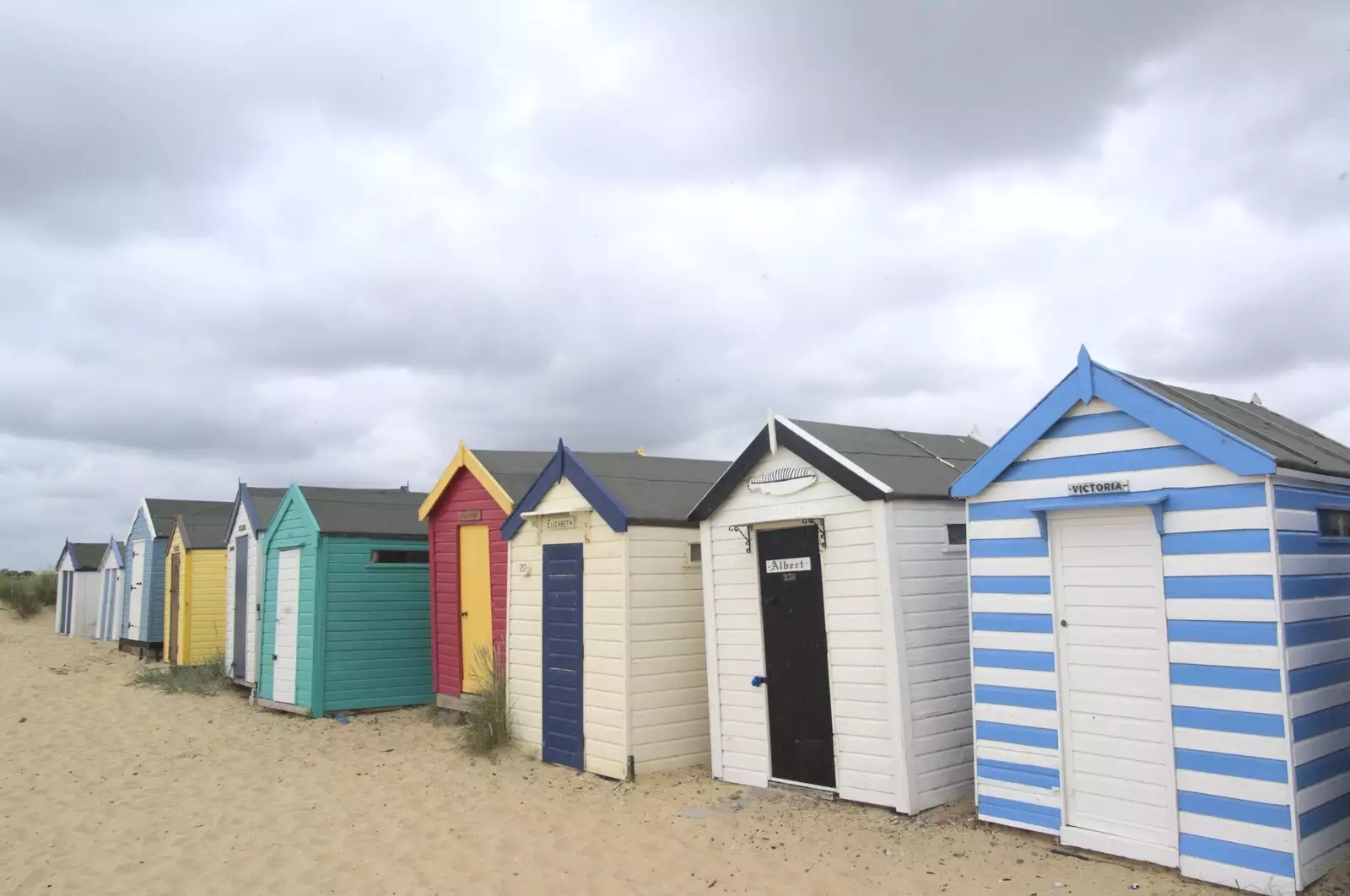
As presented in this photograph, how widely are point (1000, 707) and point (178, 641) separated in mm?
19276

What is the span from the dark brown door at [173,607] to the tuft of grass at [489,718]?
41.2ft

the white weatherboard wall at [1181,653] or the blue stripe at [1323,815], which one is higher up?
the white weatherboard wall at [1181,653]

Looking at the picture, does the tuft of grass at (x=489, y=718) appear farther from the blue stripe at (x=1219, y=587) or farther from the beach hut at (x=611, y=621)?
the blue stripe at (x=1219, y=587)

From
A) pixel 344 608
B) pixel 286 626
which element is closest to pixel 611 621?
pixel 344 608

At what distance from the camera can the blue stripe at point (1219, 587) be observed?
18.1 feet

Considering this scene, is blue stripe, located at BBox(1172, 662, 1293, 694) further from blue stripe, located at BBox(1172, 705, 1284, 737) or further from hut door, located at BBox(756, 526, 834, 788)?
hut door, located at BBox(756, 526, 834, 788)

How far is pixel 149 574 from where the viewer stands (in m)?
23.7

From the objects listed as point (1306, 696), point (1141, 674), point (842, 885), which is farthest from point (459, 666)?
point (1306, 696)

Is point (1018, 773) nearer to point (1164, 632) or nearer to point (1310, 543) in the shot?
point (1164, 632)

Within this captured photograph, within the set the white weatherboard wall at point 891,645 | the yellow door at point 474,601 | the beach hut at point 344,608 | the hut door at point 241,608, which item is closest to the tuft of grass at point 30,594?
the hut door at point 241,608

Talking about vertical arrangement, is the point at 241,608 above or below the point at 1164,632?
below

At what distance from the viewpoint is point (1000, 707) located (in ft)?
22.4

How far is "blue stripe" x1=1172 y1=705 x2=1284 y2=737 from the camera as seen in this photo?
541 centimetres

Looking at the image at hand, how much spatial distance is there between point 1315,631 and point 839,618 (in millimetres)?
3411
